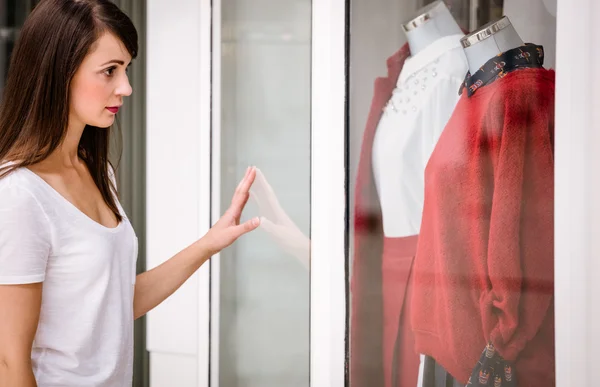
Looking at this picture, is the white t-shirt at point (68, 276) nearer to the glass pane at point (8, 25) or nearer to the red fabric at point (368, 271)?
the red fabric at point (368, 271)

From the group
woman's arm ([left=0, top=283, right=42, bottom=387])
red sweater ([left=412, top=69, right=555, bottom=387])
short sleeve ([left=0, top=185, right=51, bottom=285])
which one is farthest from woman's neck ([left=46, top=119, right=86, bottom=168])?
red sweater ([left=412, top=69, right=555, bottom=387])

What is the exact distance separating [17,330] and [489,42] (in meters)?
1.01

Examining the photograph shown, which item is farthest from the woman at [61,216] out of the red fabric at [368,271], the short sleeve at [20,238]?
the red fabric at [368,271]

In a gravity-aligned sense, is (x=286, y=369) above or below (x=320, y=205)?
below

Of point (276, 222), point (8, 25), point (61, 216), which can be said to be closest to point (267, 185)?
point (276, 222)

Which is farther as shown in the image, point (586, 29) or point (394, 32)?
point (394, 32)

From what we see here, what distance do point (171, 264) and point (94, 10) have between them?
0.55 m

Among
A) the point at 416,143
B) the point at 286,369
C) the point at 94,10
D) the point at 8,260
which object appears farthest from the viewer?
the point at 286,369

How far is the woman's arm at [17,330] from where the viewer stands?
0.85m

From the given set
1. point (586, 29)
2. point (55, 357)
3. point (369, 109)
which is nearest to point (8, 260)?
point (55, 357)

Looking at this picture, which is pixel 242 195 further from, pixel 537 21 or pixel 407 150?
pixel 537 21

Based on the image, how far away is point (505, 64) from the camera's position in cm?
104

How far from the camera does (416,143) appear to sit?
1131 millimetres

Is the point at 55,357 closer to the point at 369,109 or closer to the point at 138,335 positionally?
the point at 138,335
